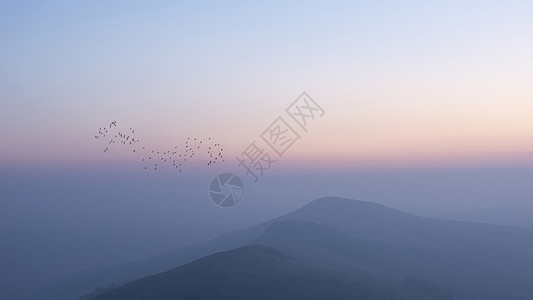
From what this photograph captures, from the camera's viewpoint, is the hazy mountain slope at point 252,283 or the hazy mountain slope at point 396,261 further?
the hazy mountain slope at point 396,261

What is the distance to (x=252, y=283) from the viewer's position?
242 ft

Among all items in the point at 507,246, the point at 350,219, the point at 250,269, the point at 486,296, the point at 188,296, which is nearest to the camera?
the point at 188,296

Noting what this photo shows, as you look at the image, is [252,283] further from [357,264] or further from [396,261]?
[396,261]

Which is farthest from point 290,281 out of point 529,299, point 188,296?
point 529,299

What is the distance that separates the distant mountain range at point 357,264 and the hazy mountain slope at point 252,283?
16 cm

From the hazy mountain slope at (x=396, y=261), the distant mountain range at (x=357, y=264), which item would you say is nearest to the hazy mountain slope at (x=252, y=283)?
the distant mountain range at (x=357, y=264)

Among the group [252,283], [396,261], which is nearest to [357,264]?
[396,261]

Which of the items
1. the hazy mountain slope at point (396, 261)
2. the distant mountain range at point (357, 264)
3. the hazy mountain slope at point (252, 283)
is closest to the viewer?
the hazy mountain slope at point (252, 283)

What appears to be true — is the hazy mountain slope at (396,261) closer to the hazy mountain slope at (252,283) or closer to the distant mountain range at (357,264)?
the distant mountain range at (357,264)

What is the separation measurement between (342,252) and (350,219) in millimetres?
62235

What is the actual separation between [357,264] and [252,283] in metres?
49.2

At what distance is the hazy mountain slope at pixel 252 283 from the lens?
70438 millimetres

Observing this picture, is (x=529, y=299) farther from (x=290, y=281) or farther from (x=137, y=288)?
(x=137, y=288)

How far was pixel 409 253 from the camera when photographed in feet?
439
